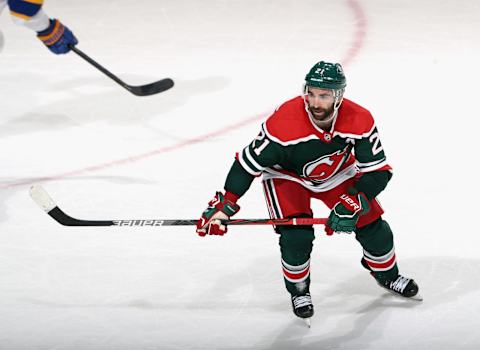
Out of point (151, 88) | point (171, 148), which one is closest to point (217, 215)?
point (171, 148)

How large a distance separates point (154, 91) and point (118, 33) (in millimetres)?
1393

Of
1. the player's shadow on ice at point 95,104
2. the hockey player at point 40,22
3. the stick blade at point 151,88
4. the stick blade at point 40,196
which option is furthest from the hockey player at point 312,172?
the stick blade at point 151,88

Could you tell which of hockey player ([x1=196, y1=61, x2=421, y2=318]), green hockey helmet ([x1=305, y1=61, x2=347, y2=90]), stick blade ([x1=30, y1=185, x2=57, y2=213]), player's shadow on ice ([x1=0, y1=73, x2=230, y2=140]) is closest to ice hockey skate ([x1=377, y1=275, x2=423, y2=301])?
hockey player ([x1=196, y1=61, x2=421, y2=318])

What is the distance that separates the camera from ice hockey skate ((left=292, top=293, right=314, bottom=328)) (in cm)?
311

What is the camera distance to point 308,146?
9.58 ft

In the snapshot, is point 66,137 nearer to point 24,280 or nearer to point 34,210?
point 34,210

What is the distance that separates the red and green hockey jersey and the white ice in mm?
496

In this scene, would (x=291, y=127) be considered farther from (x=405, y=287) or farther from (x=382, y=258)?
(x=405, y=287)

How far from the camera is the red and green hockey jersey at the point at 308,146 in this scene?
2.90m

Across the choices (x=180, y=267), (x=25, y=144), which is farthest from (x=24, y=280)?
(x=25, y=144)

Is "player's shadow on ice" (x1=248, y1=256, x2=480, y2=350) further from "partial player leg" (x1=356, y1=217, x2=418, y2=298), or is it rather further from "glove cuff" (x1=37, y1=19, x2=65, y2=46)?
"glove cuff" (x1=37, y1=19, x2=65, y2=46)

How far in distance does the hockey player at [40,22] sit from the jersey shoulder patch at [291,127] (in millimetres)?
1662

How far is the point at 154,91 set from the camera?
4.89 metres

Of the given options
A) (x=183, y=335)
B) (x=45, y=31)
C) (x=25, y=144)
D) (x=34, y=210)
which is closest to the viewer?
(x=183, y=335)
